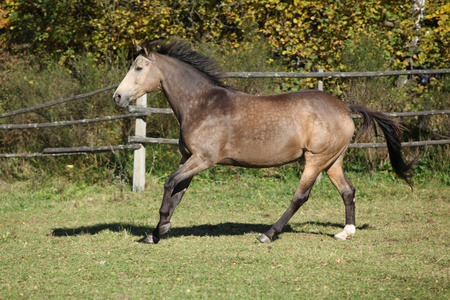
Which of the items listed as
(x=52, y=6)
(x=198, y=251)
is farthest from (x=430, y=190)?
(x=52, y=6)

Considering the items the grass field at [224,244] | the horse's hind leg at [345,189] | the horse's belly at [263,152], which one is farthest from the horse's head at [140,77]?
the horse's hind leg at [345,189]

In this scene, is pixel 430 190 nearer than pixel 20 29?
Yes

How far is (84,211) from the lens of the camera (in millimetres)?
7539

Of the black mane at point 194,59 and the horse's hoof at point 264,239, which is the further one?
the black mane at point 194,59

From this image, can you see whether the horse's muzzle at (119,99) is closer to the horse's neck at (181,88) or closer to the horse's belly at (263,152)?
the horse's neck at (181,88)

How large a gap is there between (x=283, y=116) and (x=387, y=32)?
6.02 meters

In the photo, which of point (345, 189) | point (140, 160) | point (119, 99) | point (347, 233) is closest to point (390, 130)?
point (345, 189)

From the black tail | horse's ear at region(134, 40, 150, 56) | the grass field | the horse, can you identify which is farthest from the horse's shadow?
horse's ear at region(134, 40, 150, 56)

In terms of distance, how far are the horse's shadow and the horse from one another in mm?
542

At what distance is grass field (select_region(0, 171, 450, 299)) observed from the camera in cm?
403

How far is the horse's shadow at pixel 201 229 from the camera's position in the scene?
613cm

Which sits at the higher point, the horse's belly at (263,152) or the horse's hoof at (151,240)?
the horse's belly at (263,152)

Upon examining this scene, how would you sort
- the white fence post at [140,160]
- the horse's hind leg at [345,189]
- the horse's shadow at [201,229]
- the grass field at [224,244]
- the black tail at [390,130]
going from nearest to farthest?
the grass field at [224,244]
the horse's hind leg at [345,189]
the black tail at [390,130]
the horse's shadow at [201,229]
the white fence post at [140,160]

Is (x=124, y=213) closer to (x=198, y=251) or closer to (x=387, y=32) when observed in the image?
(x=198, y=251)
